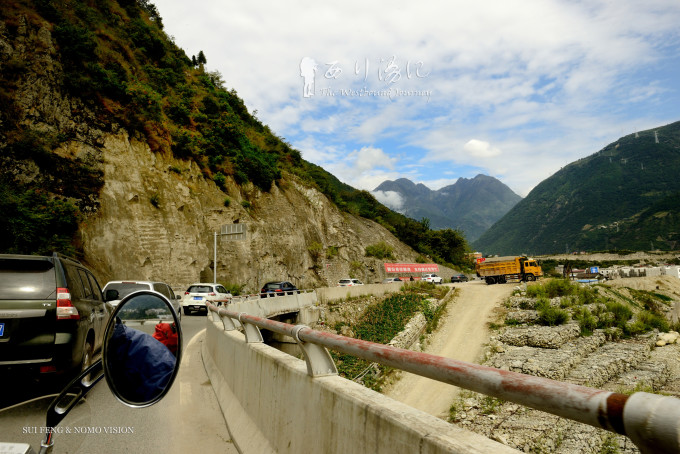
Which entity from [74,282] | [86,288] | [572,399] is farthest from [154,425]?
[572,399]

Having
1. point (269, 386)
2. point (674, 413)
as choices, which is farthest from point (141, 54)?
point (674, 413)

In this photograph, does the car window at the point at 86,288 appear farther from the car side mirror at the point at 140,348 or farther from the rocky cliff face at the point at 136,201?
the rocky cliff face at the point at 136,201

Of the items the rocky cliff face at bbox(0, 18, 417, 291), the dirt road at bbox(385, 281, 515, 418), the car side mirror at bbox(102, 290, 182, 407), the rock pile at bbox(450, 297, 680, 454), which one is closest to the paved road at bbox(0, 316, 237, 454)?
the car side mirror at bbox(102, 290, 182, 407)

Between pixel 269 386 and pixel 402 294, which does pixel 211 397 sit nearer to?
pixel 269 386

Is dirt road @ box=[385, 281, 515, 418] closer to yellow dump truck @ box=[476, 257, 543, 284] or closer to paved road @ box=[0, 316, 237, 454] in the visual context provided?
yellow dump truck @ box=[476, 257, 543, 284]

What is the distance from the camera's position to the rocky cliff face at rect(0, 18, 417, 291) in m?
28.2

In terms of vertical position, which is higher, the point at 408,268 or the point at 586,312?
the point at 408,268

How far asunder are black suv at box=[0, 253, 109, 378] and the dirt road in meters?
12.7

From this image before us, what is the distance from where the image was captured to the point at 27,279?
12.9ft

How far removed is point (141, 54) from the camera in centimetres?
4209

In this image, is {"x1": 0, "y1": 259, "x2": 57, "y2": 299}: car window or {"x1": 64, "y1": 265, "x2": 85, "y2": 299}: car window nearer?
{"x1": 0, "y1": 259, "x2": 57, "y2": 299}: car window

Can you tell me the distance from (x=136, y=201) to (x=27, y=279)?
100 ft

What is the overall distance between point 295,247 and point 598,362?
3811cm

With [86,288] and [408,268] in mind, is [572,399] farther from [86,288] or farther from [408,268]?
[408,268]
